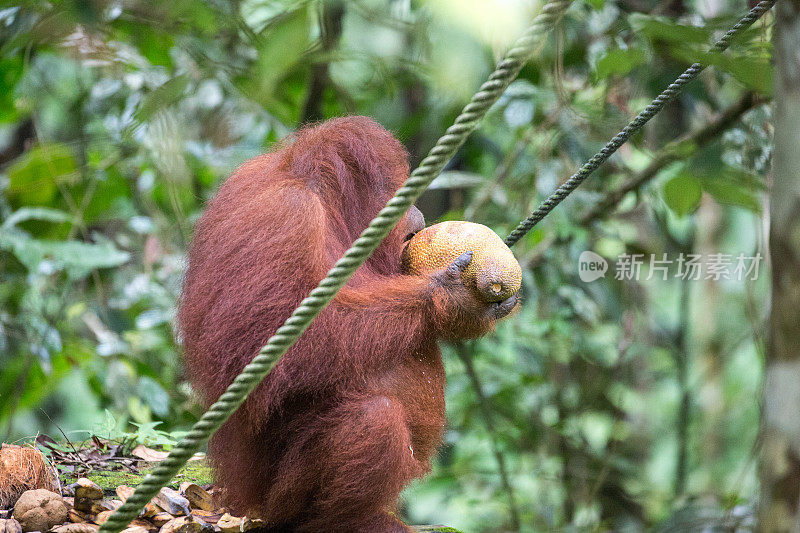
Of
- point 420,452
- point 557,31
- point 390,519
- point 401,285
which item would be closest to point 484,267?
point 401,285

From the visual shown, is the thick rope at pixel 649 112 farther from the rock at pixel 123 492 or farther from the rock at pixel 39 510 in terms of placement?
the rock at pixel 39 510

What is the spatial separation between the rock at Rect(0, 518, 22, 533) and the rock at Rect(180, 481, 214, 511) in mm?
515

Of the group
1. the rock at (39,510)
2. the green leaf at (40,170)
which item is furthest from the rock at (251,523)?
the green leaf at (40,170)

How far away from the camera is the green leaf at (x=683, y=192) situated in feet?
10.2

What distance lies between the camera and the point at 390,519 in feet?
6.37

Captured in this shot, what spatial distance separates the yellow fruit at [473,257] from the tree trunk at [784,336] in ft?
2.29

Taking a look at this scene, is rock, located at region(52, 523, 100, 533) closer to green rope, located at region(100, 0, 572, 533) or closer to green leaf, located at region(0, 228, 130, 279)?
green rope, located at region(100, 0, 572, 533)

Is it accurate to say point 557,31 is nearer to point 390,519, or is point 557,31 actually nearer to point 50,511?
point 390,519

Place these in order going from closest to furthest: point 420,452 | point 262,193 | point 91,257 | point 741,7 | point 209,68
Result: point 262,193 → point 420,452 → point 91,257 → point 209,68 → point 741,7

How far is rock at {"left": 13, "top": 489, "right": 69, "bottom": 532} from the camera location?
75.9 inches

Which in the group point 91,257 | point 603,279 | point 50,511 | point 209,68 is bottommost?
point 603,279

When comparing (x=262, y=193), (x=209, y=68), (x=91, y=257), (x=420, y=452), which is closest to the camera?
(x=262, y=193)

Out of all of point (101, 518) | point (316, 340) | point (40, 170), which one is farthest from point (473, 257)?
point (40, 170)

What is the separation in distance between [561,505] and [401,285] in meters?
3.34
